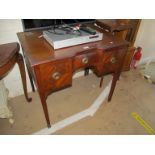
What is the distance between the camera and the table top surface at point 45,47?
858mm

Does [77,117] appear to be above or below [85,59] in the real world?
below

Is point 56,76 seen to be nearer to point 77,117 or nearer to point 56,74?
point 56,74

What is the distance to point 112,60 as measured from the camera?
44.2 inches

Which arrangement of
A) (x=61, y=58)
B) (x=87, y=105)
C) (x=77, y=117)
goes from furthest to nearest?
(x=87, y=105)
(x=77, y=117)
(x=61, y=58)

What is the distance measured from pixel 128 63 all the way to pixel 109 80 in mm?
383

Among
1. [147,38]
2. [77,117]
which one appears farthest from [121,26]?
[77,117]

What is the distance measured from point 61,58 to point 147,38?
5.43ft

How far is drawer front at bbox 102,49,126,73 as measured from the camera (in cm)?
107

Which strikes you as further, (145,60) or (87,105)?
(145,60)
